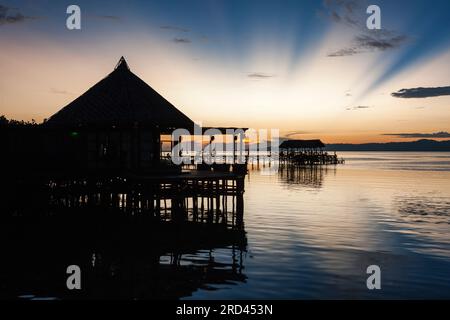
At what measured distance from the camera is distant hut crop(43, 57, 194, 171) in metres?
23.9

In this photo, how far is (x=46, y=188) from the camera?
72.4 ft

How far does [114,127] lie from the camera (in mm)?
24891

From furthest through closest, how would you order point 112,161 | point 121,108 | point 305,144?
1. point 305,144
2. point 112,161
3. point 121,108

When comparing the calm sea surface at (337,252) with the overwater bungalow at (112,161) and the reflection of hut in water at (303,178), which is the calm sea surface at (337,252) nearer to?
the overwater bungalow at (112,161)

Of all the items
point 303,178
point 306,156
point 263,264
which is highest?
point 306,156

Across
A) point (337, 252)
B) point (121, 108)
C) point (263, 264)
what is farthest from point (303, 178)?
point (263, 264)

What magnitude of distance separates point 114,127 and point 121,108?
3.89ft

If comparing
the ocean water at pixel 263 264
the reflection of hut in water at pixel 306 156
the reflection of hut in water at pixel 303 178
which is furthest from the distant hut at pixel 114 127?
the reflection of hut in water at pixel 306 156

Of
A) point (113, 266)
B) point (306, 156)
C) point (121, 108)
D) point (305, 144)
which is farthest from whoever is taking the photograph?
point (305, 144)

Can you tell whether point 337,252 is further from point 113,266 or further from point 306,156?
point 306,156

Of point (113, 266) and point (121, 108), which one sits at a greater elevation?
point (121, 108)

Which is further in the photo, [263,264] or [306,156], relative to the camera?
[306,156]

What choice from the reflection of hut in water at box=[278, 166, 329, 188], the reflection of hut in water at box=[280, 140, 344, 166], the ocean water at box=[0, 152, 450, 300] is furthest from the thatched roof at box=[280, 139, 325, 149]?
the ocean water at box=[0, 152, 450, 300]
